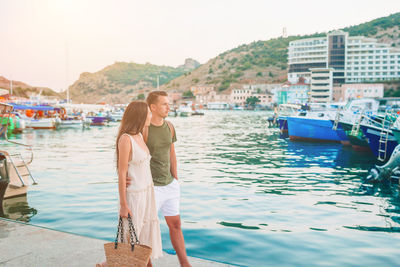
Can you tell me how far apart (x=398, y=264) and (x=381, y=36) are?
217 meters

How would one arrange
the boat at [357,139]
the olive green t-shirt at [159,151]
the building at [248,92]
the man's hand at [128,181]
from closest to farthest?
the man's hand at [128,181] < the olive green t-shirt at [159,151] < the boat at [357,139] < the building at [248,92]

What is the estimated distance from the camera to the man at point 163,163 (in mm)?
4004

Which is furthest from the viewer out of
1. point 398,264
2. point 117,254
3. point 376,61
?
point 376,61

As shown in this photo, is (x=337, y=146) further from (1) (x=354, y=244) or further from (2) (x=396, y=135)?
(1) (x=354, y=244)

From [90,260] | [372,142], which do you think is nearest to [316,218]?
[90,260]

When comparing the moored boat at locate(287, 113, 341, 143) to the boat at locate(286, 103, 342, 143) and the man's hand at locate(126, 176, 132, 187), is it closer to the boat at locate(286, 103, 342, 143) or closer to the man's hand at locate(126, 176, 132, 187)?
the boat at locate(286, 103, 342, 143)

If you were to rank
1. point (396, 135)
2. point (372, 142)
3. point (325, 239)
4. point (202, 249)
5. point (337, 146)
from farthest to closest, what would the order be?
point (337, 146), point (372, 142), point (396, 135), point (325, 239), point (202, 249)

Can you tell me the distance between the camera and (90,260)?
4.23m

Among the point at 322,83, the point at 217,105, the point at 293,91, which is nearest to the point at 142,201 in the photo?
the point at 322,83

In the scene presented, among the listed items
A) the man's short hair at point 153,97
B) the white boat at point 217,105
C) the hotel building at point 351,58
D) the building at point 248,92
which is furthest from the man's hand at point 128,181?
the white boat at point 217,105

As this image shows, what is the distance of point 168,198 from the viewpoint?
4070 mm

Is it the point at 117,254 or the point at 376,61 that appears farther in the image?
the point at 376,61

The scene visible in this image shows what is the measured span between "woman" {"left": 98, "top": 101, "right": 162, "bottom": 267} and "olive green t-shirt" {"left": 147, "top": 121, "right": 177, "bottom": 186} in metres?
0.27

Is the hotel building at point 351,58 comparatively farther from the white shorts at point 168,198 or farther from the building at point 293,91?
the white shorts at point 168,198
